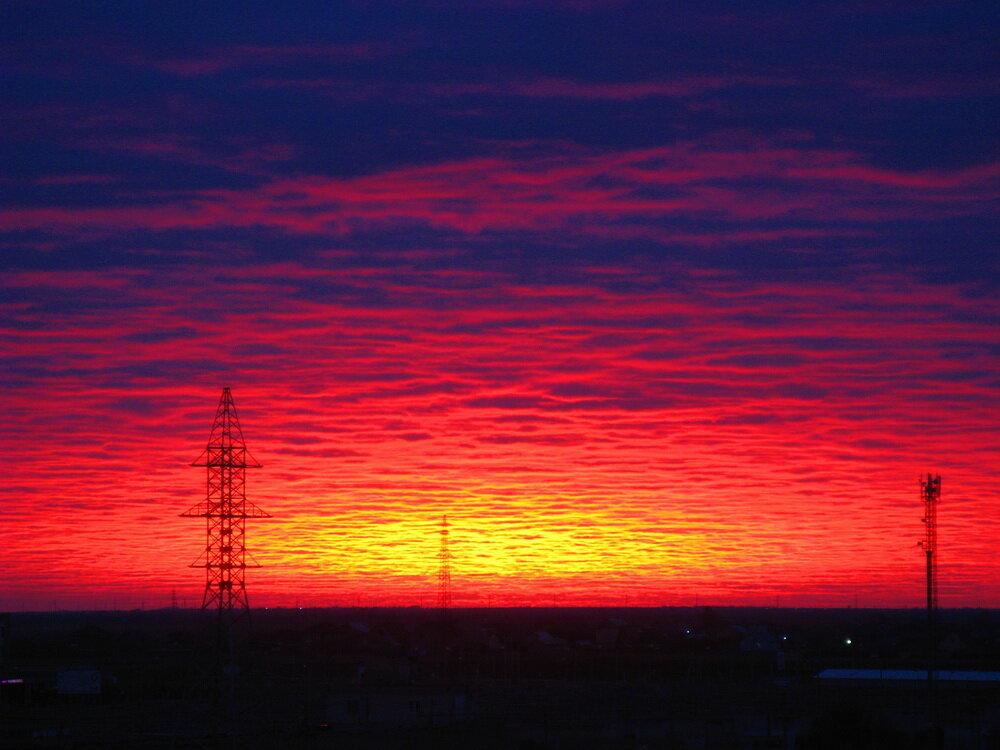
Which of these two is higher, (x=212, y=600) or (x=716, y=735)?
(x=212, y=600)

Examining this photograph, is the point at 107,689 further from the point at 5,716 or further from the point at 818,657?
the point at 818,657

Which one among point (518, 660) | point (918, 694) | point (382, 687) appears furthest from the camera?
point (518, 660)

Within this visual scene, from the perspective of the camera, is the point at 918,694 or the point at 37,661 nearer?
the point at 918,694

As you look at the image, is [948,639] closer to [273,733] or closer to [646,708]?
[646,708]

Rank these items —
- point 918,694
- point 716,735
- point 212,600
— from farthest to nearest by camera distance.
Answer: point 918,694 → point 716,735 → point 212,600

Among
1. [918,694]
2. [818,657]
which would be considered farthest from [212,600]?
[818,657]

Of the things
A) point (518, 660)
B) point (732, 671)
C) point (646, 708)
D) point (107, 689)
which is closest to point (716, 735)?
point (646, 708)
